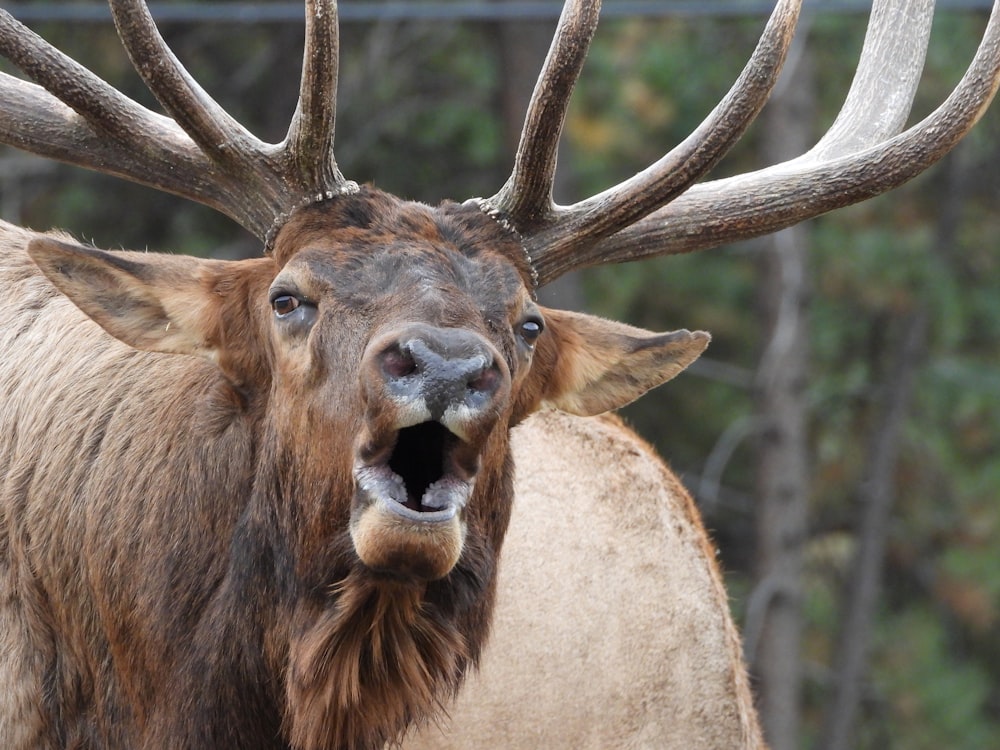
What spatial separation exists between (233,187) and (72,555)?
1.17m

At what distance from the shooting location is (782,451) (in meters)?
14.5

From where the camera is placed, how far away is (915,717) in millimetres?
16719

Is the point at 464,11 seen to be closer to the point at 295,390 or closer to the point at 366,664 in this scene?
the point at 295,390

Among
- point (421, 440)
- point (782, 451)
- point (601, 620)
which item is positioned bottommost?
point (782, 451)

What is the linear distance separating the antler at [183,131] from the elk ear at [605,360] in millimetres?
873

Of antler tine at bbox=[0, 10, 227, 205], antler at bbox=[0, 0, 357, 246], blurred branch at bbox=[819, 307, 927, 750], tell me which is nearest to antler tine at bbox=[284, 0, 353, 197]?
antler at bbox=[0, 0, 357, 246]

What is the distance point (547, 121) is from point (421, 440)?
1.14m

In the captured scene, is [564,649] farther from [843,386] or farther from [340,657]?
[843,386]

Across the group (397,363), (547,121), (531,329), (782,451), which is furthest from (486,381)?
(782,451)

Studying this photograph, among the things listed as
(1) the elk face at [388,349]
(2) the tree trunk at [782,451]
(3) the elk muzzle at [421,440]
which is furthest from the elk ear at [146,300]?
(2) the tree trunk at [782,451]

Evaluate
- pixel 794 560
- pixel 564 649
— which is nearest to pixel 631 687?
pixel 564 649

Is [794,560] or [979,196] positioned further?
[979,196]

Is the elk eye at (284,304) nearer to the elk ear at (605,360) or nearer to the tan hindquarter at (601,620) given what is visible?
the elk ear at (605,360)

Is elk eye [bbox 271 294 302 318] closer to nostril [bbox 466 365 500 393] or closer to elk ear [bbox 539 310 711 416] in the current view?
nostril [bbox 466 365 500 393]
